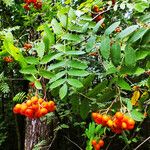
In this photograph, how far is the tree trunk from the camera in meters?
4.36

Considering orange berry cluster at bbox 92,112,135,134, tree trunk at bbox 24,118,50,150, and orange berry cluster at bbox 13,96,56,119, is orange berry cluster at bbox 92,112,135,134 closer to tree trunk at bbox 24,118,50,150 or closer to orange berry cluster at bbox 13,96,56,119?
orange berry cluster at bbox 13,96,56,119

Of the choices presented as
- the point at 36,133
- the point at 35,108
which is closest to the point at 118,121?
the point at 35,108

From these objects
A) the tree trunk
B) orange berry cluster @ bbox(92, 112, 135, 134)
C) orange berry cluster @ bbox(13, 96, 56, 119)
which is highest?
orange berry cluster @ bbox(13, 96, 56, 119)

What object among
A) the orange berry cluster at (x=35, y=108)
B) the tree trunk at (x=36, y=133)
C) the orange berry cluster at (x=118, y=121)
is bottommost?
the tree trunk at (x=36, y=133)

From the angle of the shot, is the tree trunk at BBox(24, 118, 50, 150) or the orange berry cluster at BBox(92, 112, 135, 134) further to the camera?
the tree trunk at BBox(24, 118, 50, 150)

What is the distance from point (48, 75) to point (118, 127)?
17.0 inches

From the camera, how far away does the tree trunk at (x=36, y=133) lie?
4.36 meters

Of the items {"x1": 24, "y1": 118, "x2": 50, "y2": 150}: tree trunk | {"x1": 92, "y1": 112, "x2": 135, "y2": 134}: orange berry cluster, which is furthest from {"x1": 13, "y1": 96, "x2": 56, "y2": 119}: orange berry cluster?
{"x1": 24, "y1": 118, "x2": 50, "y2": 150}: tree trunk

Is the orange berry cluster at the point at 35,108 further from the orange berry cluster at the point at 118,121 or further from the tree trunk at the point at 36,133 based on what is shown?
the tree trunk at the point at 36,133

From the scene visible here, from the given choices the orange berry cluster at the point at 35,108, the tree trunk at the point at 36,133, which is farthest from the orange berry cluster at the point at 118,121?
the tree trunk at the point at 36,133

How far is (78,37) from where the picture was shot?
174 cm

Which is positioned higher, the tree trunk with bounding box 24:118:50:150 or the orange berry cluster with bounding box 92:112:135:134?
the orange berry cluster with bounding box 92:112:135:134

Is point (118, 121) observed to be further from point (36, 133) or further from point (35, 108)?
point (36, 133)

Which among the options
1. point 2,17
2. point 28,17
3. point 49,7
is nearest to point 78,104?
point 49,7
